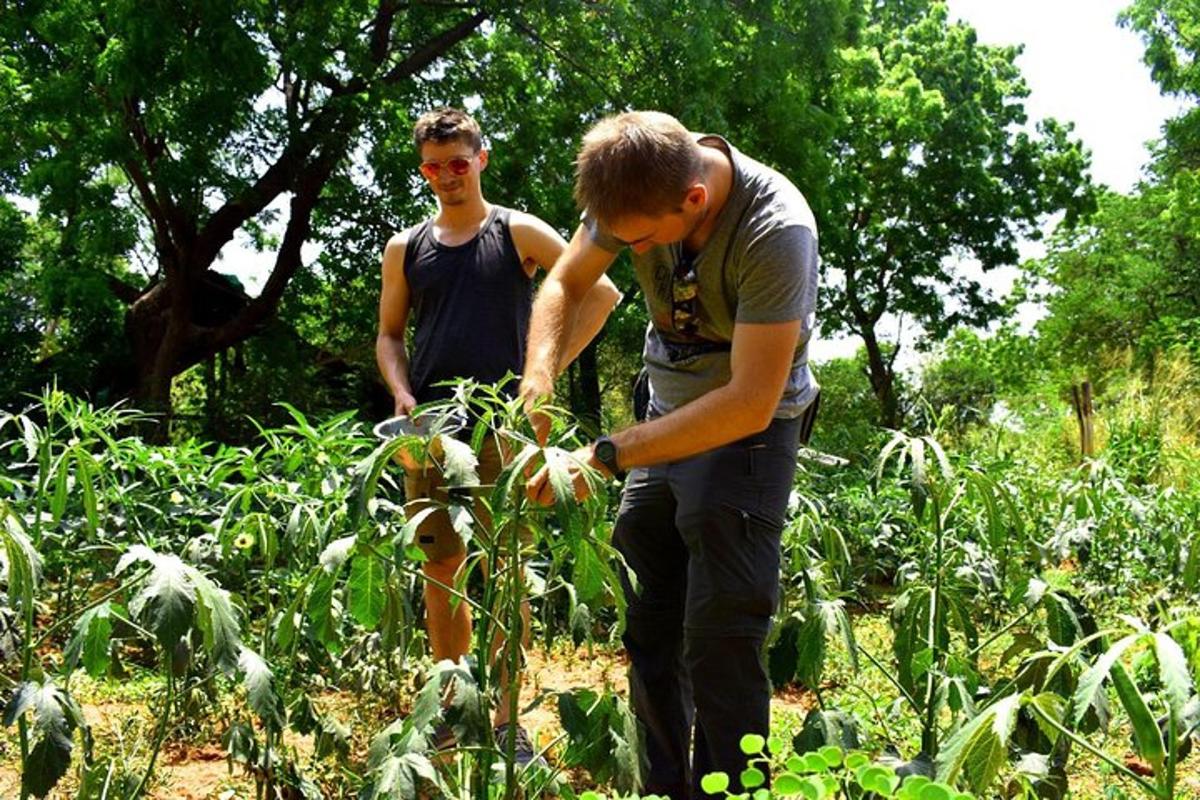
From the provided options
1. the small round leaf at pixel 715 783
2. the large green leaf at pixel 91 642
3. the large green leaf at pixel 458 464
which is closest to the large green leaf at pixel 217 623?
the large green leaf at pixel 91 642

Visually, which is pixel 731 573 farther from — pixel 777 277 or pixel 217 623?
pixel 217 623

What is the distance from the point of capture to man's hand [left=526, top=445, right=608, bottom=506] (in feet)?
6.70

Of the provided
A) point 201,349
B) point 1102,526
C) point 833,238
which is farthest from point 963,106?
point 1102,526

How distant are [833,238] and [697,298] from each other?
1448 cm

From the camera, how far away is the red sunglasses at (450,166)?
349 centimetres

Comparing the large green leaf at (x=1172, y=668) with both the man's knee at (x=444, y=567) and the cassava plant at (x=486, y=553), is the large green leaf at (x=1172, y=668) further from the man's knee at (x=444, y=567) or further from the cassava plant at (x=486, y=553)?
the man's knee at (x=444, y=567)

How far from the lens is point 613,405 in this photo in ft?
62.0

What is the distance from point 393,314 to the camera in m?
3.76

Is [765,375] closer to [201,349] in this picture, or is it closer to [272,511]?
[272,511]

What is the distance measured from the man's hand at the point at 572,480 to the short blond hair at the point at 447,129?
138 cm

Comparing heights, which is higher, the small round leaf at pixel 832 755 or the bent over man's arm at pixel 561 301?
the bent over man's arm at pixel 561 301

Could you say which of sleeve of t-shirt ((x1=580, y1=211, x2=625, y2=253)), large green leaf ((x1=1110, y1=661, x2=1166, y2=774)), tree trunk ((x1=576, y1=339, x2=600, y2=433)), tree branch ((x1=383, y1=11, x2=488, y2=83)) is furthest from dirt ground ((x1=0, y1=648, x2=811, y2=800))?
tree trunk ((x1=576, y1=339, x2=600, y2=433))

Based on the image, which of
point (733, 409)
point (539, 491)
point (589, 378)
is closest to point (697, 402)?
point (733, 409)

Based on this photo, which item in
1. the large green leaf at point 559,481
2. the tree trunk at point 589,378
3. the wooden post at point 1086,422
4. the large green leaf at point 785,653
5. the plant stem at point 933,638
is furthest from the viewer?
the tree trunk at point 589,378
